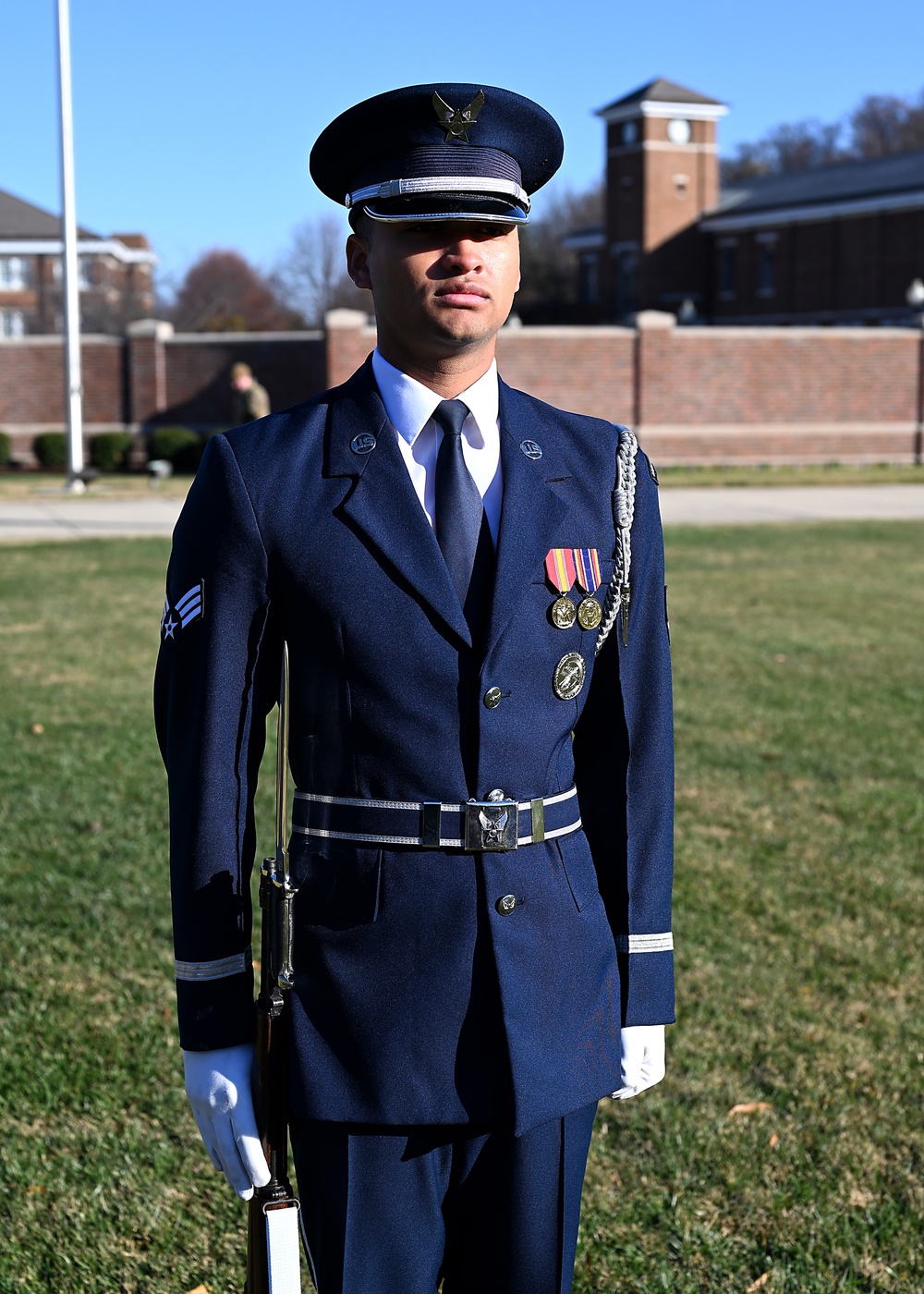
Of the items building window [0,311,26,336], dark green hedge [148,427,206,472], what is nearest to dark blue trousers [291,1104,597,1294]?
dark green hedge [148,427,206,472]

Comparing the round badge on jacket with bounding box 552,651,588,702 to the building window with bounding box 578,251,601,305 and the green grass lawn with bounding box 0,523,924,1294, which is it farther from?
the building window with bounding box 578,251,601,305

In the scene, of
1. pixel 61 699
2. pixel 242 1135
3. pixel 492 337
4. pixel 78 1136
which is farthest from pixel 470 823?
pixel 61 699

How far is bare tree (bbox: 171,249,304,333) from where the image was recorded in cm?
8469

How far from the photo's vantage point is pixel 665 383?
3097 cm

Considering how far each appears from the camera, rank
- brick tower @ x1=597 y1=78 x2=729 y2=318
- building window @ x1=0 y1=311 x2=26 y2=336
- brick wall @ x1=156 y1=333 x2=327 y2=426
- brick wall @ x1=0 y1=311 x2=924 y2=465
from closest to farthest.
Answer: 1. brick wall @ x1=0 y1=311 x2=924 y2=465
2. brick wall @ x1=156 y1=333 x2=327 y2=426
3. brick tower @ x1=597 y1=78 x2=729 y2=318
4. building window @ x1=0 y1=311 x2=26 y2=336

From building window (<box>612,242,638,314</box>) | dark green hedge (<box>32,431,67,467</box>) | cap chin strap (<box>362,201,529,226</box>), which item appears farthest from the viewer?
building window (<box>612,242,638,314</box>)

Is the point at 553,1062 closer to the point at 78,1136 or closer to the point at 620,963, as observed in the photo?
the point at 620,963

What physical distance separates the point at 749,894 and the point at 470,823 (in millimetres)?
3589

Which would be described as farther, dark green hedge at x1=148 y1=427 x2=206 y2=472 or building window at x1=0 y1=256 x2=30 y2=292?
building window at x1=0 y1=256 x2=30 y2=292

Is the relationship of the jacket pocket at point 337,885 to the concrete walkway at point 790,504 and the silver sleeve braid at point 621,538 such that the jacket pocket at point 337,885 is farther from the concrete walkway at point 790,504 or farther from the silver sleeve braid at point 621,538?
the concrete walkway at point 790,504

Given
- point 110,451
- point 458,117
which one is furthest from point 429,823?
point 110,451

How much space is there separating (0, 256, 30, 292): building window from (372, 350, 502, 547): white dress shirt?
2618 inches

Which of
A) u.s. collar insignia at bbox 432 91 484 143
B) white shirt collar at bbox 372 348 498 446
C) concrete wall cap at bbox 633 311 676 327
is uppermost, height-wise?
concrete wall cap at bbox 633 311 676 327

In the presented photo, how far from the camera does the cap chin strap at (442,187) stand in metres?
1.89
